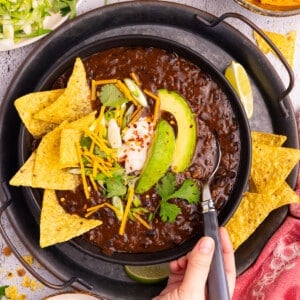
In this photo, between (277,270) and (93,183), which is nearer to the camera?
(93,183)

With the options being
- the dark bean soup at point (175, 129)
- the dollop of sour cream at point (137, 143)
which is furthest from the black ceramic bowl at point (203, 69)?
the dollop of sour cream at point (137, 143)

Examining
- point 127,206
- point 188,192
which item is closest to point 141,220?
point 127,206

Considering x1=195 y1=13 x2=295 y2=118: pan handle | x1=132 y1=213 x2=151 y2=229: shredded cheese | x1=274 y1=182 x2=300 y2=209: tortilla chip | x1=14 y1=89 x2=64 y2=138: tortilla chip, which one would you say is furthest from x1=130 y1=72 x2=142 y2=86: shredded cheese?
x1=274 y1=182 x2=300 y2=209: tortilla chip

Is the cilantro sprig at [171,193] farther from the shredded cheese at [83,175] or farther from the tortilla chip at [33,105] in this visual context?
the tortilla chip at [33,105]

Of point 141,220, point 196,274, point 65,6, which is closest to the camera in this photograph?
point 196,274

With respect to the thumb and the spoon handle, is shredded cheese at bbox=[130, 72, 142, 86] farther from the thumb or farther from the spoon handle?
the thumb

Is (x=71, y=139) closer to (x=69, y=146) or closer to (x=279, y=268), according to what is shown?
(x=69, y=146)

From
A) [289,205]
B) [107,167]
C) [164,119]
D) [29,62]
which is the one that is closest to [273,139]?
[289,205]

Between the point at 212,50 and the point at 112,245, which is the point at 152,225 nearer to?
the point at 112,245
